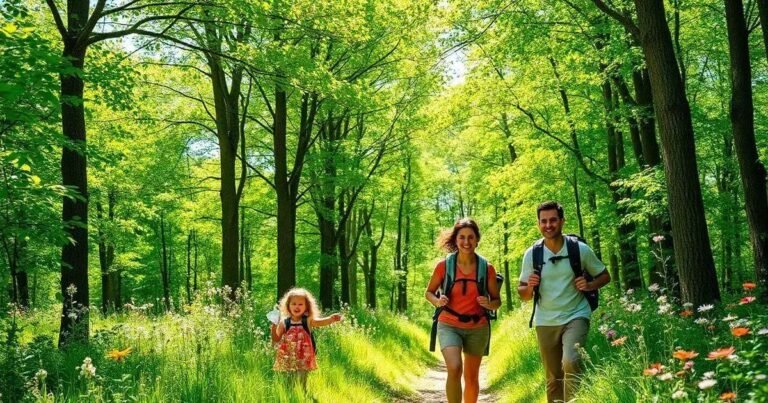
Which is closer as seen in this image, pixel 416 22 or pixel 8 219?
pixel 8 219

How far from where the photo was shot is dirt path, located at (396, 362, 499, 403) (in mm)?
10219

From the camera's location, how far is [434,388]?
→ 1200 cm

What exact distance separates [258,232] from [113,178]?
929 centimetres

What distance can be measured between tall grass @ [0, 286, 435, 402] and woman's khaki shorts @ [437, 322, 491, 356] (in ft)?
5.01

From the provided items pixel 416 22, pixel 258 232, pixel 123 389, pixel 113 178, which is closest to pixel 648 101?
pixel 416 22

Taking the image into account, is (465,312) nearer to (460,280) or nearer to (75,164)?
(460,280)

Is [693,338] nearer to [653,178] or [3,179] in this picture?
[653,178]

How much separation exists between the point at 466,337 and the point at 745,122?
17.3ft

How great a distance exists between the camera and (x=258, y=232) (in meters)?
30.6

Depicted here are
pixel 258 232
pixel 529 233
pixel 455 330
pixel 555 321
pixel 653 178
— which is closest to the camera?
pixel 555 321

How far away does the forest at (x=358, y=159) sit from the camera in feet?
17.7

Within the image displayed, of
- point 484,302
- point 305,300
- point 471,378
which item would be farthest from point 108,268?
point 484,302

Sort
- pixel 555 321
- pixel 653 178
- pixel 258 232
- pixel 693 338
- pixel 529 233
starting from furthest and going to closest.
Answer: pixel 258 232
pixel 529 233
pixel 653 178
pixel 555 321
pixel 693 338

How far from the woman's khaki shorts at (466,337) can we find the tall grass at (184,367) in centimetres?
153
